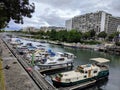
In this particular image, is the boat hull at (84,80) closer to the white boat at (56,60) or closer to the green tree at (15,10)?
the white boat at (56,60)

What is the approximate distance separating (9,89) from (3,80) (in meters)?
2.59

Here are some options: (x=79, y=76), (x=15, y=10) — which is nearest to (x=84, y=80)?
(x=79, y=76)

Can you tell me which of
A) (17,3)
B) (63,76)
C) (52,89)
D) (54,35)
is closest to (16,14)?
(17,3)

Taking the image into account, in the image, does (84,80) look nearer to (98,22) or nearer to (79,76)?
(79,76)

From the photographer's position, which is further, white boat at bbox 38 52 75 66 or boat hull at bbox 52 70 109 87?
white boat at bbox 38 52 75 66

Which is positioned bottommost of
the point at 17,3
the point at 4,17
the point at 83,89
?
the point at 83,89

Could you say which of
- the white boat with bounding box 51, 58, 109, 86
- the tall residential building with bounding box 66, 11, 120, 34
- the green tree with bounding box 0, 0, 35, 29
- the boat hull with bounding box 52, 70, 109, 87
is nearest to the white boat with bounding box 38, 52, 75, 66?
the white boat with bounding box 51, 58, 109, 86

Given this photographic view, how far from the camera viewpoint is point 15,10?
46.4 feet

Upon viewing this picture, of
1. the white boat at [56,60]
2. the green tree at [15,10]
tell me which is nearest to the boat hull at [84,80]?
the white boat at [56,60]

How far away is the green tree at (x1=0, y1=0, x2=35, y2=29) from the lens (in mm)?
13380

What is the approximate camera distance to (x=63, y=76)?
22.3 metres

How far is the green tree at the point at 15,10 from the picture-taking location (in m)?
13.4

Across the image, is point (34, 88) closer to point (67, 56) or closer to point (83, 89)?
point (83, 89)

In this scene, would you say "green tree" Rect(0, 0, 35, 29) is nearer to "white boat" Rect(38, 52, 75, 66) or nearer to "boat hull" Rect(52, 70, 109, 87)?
"boat hull" Rect(52, 70, 109, 87)
